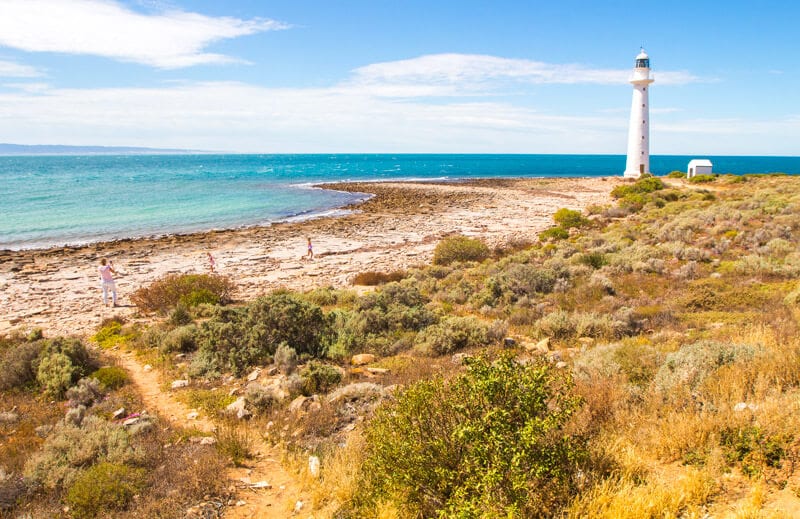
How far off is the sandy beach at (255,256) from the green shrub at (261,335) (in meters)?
5.82

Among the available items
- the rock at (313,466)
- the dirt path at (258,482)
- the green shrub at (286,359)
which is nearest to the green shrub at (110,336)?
the dirt path at (258,482)

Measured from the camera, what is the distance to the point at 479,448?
4027 millimetres

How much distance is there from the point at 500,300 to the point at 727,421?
26.3 ft

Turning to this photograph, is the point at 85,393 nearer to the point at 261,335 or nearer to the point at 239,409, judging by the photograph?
the point at 239,409

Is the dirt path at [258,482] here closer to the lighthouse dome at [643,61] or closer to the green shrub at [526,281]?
the green shrub at [526,281]

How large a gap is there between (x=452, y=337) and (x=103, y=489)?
6144 mm

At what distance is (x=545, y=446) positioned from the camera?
4.25m

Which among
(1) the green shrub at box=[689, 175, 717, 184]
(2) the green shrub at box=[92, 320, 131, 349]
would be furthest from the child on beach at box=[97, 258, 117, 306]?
(1) the green shrub at box=[689, 175, 717, 184]

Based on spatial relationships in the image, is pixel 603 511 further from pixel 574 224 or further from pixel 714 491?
pixel 574 224

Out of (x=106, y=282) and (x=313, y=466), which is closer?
(x=313, y=466)

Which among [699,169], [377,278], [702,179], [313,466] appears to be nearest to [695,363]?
[313,466]

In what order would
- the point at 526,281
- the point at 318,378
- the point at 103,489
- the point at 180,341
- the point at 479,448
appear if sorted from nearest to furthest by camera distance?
the point at 479,448, the point at 103,489, the point at 318,378, the point at 180,341, the point at 526,281

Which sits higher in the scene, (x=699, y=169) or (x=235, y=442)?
(x=699, y=169)

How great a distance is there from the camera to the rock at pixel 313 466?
546cm
